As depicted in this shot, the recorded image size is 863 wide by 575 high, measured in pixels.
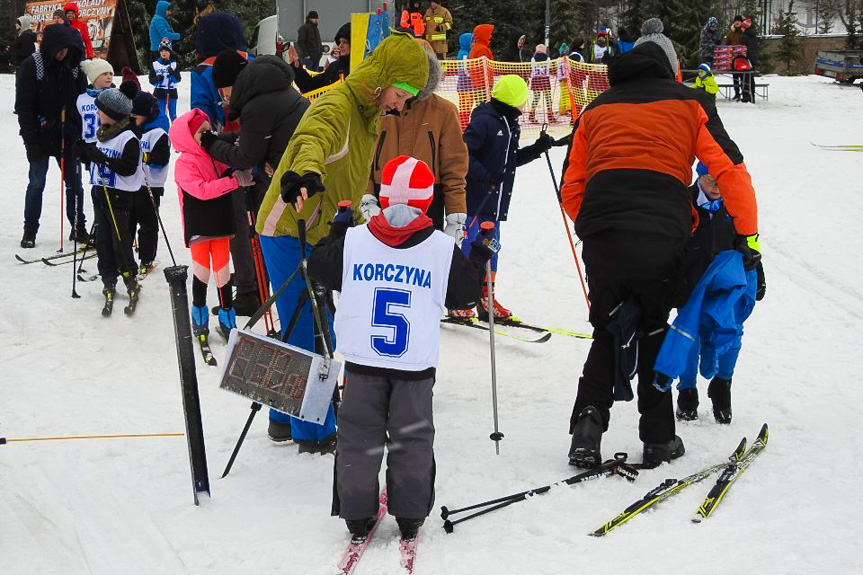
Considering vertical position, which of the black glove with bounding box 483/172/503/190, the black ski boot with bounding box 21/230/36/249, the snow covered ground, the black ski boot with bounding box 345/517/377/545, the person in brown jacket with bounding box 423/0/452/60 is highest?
the person in brown jacket with bounding box 423/0/452/60

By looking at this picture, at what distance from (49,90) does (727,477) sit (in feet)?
23.3

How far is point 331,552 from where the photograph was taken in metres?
3.55

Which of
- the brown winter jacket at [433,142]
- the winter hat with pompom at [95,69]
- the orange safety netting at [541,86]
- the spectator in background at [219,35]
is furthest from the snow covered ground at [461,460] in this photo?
the orange safety netting at [541,86]

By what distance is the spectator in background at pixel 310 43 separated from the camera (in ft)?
51.3

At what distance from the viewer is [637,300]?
4.33 metres

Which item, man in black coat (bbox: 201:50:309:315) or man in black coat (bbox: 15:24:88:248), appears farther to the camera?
man in black coat (bbox: 15:24:88:248)

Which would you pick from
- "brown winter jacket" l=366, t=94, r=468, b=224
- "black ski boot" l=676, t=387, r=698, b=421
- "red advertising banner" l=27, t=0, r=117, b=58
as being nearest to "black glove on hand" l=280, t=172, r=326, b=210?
"brown winter jacket" l=366, t=94, r=468, b=224

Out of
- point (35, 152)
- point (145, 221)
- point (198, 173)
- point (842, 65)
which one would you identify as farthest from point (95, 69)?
point (842, 65)

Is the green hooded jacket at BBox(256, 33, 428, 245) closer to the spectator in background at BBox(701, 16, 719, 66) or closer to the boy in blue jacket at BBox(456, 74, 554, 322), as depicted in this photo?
the boy in blue jacket at BBox(456, 74, 554, 322)

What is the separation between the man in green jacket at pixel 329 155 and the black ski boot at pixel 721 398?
205 cm

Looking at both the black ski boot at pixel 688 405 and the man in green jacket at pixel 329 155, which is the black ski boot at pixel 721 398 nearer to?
the black ski boot at pixel 688 405

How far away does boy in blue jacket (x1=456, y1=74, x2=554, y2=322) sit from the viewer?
671 cm

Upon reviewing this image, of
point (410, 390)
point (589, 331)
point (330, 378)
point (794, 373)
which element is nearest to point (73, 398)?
point (330, 378)

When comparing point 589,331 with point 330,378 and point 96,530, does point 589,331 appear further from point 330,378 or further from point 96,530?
point 96,530
